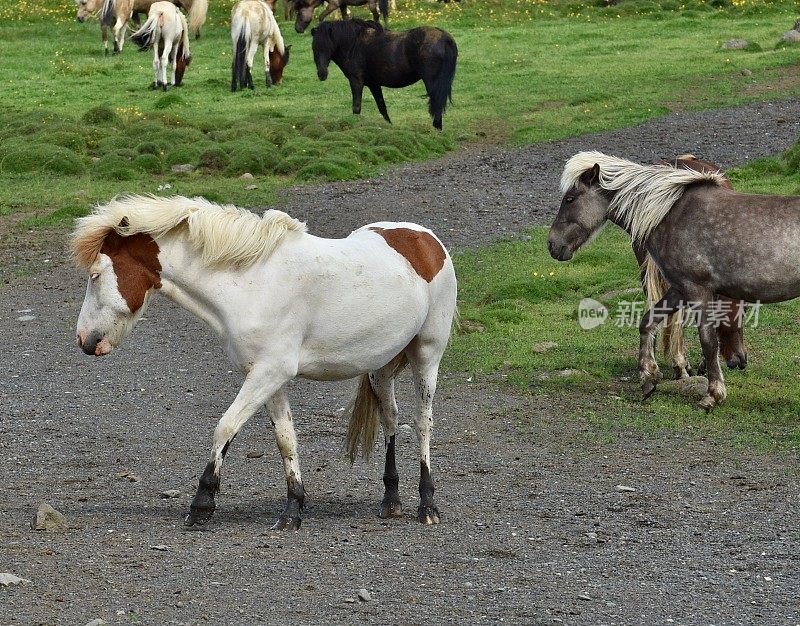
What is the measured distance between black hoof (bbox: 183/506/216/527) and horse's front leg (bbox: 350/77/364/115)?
17069mm

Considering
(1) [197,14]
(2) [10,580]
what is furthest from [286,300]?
(1) [197,14]

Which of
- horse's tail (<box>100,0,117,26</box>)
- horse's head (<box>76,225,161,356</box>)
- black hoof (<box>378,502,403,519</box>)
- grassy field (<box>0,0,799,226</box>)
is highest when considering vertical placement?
horse's head (<box>76,225,161,356</box>)

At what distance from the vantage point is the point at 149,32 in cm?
2647

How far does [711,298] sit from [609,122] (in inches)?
491

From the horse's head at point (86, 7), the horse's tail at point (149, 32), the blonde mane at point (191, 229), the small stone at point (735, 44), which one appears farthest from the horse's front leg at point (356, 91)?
the blonde mane at point (191, 229)

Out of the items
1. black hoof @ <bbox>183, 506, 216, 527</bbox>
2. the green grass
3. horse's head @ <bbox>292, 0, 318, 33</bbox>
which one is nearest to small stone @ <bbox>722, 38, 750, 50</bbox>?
horse's head @ <bbox>292, 0, 318, 33</bbox>

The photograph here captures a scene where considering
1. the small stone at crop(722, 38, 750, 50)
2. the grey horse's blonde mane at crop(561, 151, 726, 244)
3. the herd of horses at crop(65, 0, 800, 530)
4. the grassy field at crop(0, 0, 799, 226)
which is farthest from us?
the small stone at crop(722, 38, 750, 50)

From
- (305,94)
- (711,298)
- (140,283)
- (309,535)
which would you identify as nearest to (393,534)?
(309,535)

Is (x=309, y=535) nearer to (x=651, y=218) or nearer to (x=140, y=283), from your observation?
(x=140, y=283)

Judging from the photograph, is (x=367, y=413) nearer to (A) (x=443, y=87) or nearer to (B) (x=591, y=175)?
(B) (x=591, y=175)

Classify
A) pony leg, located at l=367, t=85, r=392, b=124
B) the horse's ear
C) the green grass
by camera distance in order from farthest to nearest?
pony leg, located at l=367, t=85, r=392, b=124
the horse's ear
the green grass

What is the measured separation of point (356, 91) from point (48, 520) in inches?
690

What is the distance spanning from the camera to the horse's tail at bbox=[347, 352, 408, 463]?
7250mm

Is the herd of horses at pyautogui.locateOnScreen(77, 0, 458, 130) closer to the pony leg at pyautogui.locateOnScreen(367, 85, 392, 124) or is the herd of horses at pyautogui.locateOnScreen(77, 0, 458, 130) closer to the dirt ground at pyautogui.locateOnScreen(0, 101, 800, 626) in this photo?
the pony leg at pyautogui.locateOnScreen(367, 85, 392, 124)
